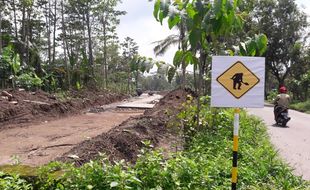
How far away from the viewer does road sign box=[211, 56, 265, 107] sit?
4.60 metres

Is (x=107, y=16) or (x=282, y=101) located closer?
(x=282, y=101)

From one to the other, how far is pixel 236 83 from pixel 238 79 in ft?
0.18

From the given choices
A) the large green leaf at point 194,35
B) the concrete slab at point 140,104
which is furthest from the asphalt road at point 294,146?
the concrete slab at point 140,104

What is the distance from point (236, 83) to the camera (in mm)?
4613

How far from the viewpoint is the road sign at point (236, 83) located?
15.1 feet

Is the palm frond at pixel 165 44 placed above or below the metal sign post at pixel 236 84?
above

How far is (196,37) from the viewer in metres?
6.60

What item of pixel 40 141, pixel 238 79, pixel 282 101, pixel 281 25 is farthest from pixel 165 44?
pixel 281 25

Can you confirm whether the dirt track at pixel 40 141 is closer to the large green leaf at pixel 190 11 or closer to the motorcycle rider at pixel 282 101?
the large green leaf at pixel 190 11

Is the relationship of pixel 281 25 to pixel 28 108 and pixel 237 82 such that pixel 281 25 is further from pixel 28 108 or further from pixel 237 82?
pixel 237 82

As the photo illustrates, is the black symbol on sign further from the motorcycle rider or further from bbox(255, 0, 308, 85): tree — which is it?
bbox(255, 0, 308, 85): tree

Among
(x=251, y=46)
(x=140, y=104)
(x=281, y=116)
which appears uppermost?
(x=251, y=46)

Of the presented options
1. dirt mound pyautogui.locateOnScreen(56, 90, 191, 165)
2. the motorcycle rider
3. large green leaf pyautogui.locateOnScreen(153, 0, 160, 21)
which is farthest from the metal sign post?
the motorcycle rider

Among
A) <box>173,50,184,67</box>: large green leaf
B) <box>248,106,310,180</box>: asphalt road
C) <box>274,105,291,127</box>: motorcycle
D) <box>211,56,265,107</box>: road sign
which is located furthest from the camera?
<box>274,105,291,127</box>: motorcycle
